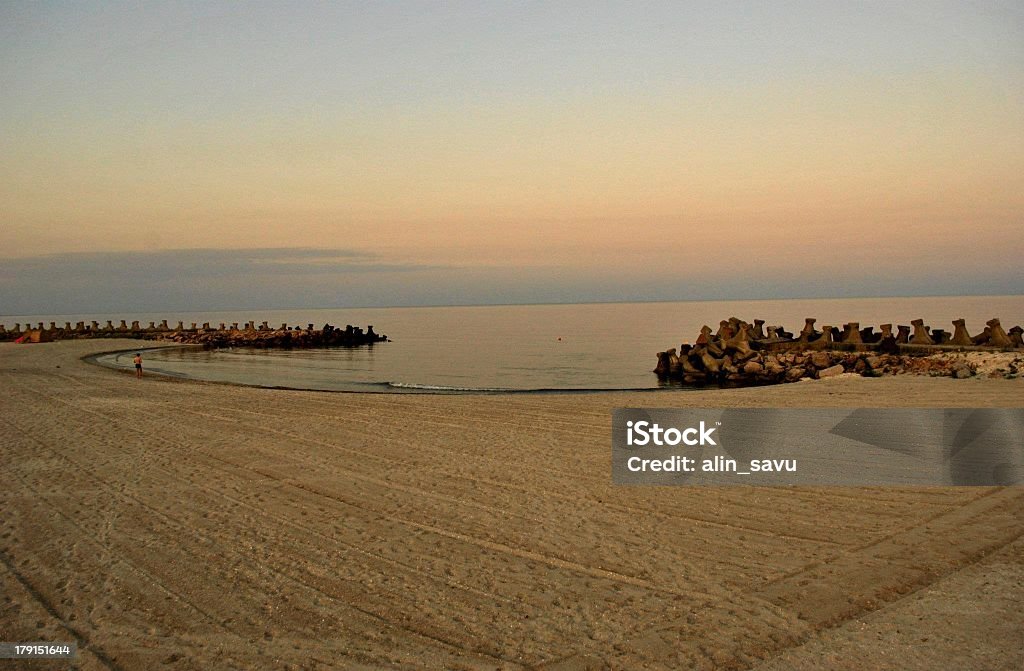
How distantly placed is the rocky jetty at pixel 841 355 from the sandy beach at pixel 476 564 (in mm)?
13306

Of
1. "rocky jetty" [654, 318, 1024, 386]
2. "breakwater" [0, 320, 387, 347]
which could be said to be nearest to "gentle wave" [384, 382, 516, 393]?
"rocky jetty" [654, 318, 1024, 386]

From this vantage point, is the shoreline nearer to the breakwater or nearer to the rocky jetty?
the rocky jetty

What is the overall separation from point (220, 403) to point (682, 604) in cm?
1386

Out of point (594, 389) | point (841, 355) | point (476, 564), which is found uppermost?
point (841, 355)

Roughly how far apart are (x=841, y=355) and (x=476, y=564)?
2120cm

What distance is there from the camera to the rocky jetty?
19.9 m

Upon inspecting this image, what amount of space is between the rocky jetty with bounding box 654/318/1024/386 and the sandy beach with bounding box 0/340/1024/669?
13.3m

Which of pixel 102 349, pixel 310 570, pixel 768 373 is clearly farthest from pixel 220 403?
pixel 102 349

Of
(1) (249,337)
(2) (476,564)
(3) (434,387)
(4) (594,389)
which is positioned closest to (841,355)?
(4) (594,389)

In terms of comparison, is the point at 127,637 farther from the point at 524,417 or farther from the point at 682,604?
the point at 524,417

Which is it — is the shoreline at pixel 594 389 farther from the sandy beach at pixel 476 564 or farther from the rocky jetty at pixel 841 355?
the sandy beach at pixel 476 564

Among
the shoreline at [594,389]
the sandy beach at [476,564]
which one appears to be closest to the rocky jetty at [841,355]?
the shoreline at [594,389]

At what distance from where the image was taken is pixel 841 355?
79.2 ft

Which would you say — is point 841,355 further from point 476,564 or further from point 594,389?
point 476,564
